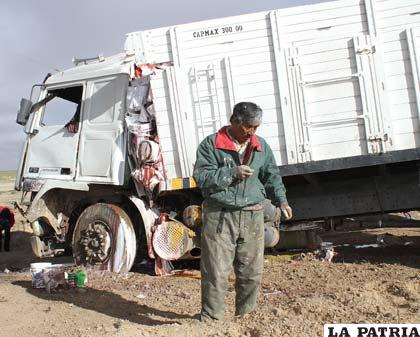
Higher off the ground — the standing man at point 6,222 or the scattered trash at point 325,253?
the standing man at point 6,222

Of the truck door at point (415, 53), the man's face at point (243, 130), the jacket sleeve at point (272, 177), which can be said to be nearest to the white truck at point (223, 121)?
the truck door at point (415, 53)

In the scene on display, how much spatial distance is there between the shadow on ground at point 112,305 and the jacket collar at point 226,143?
1.61 metres

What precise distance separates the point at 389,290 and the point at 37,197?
4920 mm

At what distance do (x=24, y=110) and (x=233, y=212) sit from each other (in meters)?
4.90

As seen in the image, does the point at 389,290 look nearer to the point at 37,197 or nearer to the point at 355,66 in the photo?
the point at 355,66

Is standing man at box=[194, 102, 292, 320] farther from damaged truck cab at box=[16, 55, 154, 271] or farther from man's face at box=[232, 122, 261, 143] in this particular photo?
damaged truck cab at box=[16, 55, 154, 271]

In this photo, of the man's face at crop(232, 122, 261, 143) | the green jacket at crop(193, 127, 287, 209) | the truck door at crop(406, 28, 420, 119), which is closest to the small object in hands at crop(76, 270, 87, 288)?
the green jacket at crop(193, 127, 287, 209)

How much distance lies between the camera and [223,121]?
679 cm

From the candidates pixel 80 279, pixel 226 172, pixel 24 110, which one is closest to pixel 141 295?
pixel 80 279

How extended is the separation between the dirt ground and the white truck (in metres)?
0.73

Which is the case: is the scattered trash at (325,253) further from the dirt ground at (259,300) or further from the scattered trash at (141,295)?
the scattered trash at (141,295)

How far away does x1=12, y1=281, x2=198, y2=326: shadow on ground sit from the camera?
477 centimetres

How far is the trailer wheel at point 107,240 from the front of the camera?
23.2ft

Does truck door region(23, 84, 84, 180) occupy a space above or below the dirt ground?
above
